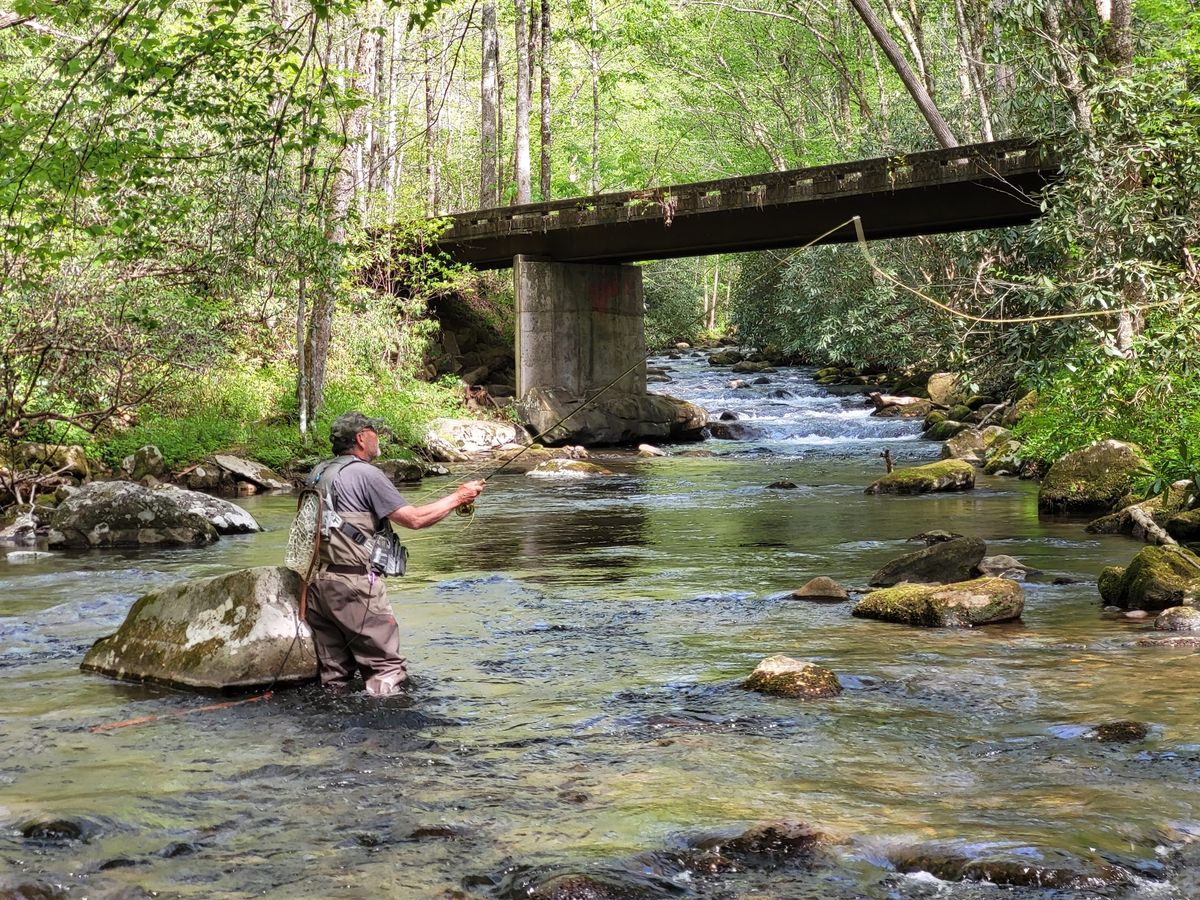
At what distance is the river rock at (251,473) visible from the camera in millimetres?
18797

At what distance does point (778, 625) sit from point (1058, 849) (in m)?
4.36

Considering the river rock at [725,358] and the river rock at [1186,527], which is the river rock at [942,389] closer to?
the river rock at [725,358]

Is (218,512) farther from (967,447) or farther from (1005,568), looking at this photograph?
(967,447)

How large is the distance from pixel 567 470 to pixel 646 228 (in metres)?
7.66

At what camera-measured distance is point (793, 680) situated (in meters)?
6.88

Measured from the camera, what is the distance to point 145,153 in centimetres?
862

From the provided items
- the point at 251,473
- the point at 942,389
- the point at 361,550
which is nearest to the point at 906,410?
the point at 942,389

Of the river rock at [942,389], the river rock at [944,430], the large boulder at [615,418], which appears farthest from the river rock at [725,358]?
the river rock at [944,430]

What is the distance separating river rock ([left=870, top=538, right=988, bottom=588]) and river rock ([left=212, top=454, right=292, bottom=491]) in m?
11.3

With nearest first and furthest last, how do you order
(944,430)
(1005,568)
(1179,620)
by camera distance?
1. (1179,620)
2. (1005,568)
3. (944,430)

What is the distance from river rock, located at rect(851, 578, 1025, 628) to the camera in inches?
341

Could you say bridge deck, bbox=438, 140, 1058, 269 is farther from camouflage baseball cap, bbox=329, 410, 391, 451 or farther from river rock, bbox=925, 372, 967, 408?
camouflage baseball cap, bbox=329, 410, 391, 451

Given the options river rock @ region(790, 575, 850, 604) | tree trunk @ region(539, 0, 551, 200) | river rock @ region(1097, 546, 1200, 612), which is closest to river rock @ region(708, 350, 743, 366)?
tree trunk @ region(539, 0, 551, 200)

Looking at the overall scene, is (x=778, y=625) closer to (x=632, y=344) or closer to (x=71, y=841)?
(x=71, y=841)
